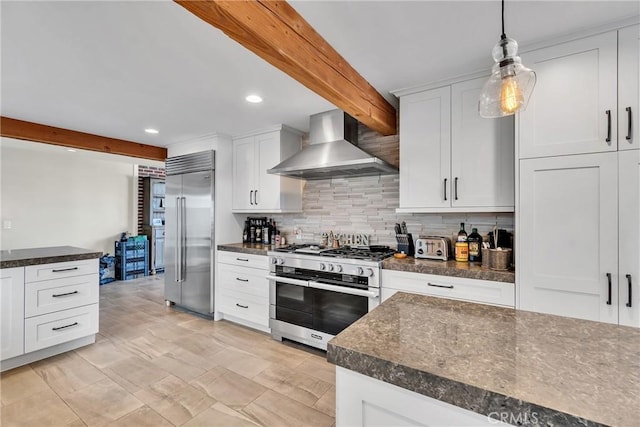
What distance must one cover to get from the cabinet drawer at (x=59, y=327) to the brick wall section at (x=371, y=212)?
2.33m

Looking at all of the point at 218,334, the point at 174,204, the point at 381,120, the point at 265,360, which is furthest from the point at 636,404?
the point at 174,204

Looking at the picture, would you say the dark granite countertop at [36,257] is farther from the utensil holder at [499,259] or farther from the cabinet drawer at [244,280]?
the utensil holder at [499,259]

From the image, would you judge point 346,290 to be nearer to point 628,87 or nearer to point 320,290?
point 320,290

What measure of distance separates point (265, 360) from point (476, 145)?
2516 millimetres

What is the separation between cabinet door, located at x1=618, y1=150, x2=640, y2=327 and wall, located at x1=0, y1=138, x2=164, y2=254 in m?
6.23

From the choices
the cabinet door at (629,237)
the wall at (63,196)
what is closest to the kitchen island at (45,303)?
the wall at (63,196)

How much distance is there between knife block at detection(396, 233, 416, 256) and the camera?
8.79 ft

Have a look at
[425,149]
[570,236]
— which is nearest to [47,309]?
[425,149]

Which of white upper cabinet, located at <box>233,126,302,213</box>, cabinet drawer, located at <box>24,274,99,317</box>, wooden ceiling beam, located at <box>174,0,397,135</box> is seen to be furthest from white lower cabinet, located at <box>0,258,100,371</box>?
wooden ceiling beam, located at <box>174,0,397,135</box>

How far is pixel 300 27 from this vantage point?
151 cm

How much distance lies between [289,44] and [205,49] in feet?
2.37

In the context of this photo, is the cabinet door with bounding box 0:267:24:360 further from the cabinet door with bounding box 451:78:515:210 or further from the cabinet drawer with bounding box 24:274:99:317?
the cabinet door with bounding box 451:78:515:210

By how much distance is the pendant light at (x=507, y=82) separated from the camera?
1.02 m

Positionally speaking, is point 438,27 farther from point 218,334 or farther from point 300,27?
point 218,334
